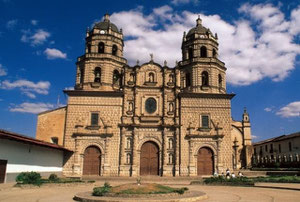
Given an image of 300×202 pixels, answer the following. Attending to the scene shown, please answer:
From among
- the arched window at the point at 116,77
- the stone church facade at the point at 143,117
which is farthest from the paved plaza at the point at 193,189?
the arched window at the point at 116,77

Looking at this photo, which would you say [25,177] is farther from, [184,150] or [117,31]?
[117,31]

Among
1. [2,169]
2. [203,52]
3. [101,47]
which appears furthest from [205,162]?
[2,169]

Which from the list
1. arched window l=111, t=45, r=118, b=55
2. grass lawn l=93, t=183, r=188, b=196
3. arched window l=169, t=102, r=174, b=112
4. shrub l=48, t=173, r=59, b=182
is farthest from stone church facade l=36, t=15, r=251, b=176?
grass lawn l=93, t=183, r=188, b=196

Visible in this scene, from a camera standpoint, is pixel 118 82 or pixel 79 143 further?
pixel 118 82

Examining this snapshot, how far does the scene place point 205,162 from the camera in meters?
28.2

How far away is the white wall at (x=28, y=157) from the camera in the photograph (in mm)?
18688

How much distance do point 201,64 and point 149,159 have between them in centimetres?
1159

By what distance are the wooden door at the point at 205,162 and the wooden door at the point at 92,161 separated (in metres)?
10.1

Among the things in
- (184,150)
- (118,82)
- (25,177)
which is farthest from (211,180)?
(118,82)

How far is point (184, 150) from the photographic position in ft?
92.0

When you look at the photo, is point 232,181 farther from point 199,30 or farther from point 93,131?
point 199,30

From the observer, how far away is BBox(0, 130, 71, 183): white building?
1822 cm

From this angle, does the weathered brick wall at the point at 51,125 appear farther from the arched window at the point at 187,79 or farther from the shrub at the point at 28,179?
the arched window at the point at 187,79

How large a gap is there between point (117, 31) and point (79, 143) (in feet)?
43.8
